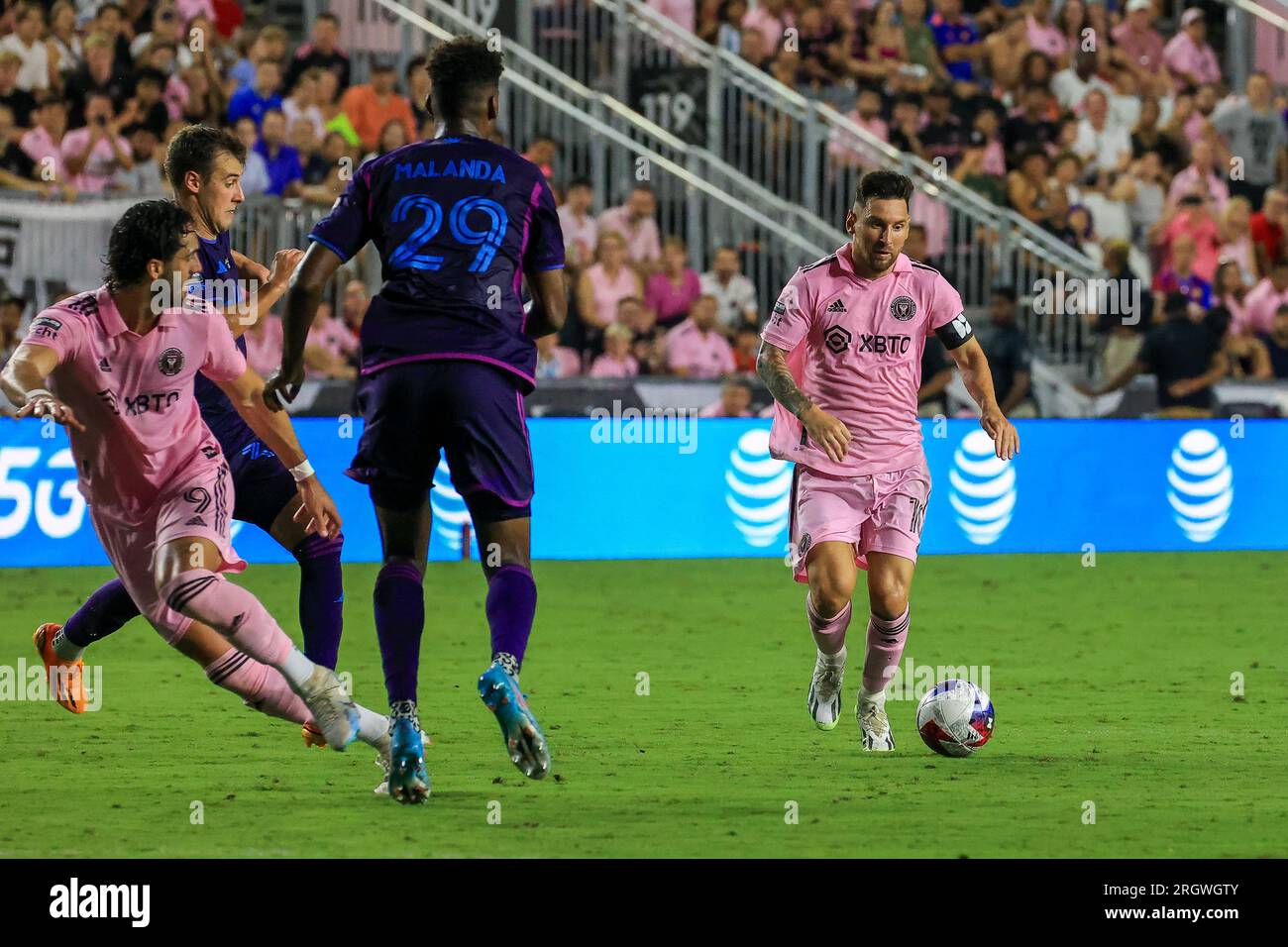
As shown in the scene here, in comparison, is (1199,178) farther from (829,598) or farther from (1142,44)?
(829,598)

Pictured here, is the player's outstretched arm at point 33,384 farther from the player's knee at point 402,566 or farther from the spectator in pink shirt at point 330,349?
the spectator in pink shirt at point 330,349

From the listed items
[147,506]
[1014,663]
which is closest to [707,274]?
[1014,663]

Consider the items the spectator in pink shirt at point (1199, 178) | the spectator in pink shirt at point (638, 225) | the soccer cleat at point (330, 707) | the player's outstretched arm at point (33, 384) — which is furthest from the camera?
the spectator in pink shirt at point (1199, 178)

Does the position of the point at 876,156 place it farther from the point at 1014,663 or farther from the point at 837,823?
the point at 837,823

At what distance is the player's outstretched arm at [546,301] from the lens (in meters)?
6.65

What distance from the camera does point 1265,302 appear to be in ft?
60.8

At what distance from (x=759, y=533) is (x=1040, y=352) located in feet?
14.2

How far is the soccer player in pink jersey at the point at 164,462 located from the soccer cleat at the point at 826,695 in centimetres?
216

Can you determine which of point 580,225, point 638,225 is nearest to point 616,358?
point 580,225

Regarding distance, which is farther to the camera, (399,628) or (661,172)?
(661,172)

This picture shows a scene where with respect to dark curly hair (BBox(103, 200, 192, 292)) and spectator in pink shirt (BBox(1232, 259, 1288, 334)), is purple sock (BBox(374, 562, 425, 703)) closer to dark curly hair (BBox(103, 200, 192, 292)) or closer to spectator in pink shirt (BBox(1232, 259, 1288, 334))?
dark curly hair (BBox(103, 200, 192, 292))

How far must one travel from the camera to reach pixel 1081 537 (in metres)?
15.5

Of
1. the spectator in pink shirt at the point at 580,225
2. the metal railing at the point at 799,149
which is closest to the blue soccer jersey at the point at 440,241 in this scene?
the spectator in pink shirt at the point at 580,225

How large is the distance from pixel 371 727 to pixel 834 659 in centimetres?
221
